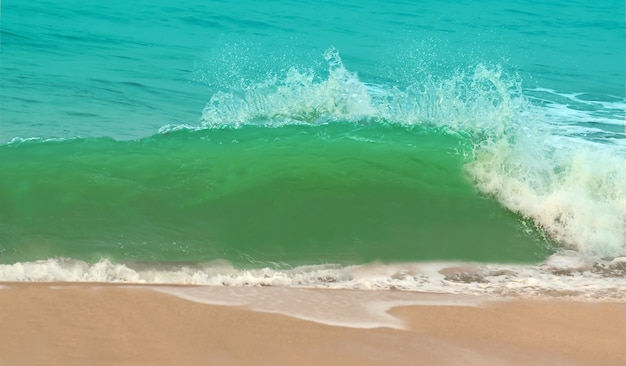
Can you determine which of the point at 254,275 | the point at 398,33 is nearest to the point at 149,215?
the point at 254,275

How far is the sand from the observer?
3.80 m

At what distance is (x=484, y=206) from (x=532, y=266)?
100 cm

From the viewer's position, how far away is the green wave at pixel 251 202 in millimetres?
5531

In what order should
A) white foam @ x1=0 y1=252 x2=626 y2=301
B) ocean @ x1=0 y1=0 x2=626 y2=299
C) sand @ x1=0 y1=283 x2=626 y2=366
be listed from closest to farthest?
sand @ x1=0 y1=283 x2=626 y2=366, white foam @ x1=0 y1=252 x2=626 y2=301, ocean @ x1=0 y1=0 x2=626 y2=299

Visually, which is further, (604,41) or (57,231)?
(604,41)

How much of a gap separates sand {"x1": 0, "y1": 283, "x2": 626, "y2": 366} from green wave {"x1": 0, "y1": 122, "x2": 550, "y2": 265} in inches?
34.9

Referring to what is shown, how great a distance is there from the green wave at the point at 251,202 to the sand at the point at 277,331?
886 millimetres

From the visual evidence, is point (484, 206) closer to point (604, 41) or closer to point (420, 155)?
point (420, 155)

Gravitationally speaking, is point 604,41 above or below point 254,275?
above

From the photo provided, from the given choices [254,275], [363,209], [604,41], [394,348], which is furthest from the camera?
[604,41]

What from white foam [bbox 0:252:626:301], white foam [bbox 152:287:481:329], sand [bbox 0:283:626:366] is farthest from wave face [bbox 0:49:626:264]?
sand [bbox 0:283:626:366]

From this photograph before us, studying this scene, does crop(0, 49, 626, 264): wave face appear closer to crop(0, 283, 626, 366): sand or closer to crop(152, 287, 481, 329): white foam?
crop(152, 287, 481, 329): white foam

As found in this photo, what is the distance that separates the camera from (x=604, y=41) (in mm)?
22109

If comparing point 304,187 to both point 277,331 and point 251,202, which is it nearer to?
point 251,202
